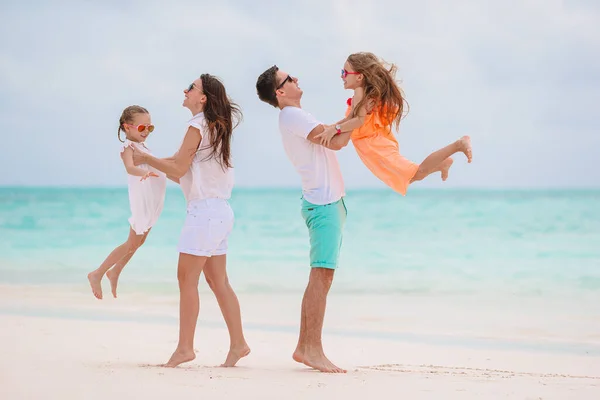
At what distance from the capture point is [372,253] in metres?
15.7

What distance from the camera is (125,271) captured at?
1235 centimetres

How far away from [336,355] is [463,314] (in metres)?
2.85

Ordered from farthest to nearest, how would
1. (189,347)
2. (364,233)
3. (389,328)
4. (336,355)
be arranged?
(364,233) < (389,328) < (336,355) < (189,347)

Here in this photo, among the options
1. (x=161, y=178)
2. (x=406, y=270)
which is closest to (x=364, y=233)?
(x=406, y=270)

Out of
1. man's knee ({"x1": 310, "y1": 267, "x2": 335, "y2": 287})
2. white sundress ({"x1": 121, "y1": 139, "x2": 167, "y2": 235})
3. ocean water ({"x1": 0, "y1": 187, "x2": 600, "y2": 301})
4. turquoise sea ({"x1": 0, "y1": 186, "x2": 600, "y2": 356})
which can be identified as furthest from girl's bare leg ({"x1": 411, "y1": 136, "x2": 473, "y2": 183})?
ocean water ({"x1": 0, "y1": 187, "x2": 600, "y2": 301})

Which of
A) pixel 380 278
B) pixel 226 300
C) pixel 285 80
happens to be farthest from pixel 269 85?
pixel 380 278

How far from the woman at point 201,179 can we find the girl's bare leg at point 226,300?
20mm

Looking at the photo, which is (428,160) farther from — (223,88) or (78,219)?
(78,219)

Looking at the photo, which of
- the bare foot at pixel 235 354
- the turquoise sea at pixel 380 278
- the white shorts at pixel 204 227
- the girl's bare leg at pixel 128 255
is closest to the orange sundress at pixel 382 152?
the white shorts at pixel 204 227

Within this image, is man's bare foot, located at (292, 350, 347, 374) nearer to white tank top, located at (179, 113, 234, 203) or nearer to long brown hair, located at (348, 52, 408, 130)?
white tank top, located at (179, 113, 234, 203)

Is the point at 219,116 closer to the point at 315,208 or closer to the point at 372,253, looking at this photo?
the point at 315,208

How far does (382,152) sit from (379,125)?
16 centimetres

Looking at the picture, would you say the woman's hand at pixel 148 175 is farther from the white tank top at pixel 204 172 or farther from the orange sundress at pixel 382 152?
the orange sundress at pixel 382 152

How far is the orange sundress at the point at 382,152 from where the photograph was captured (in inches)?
191
